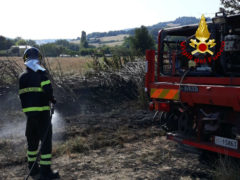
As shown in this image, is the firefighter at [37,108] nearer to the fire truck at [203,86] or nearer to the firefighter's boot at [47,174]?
the firefighter's boot at [47,174]

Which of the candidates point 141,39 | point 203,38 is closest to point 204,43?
point 203,38

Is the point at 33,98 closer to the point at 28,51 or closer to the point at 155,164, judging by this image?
the point at 28,51

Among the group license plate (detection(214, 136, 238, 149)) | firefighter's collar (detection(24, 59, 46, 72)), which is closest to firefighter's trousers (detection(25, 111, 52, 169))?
firefighter's collar (detection(24, 59, 46, 72))

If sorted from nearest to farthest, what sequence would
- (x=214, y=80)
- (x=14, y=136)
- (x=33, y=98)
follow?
(x=214, y=80)
(x=33, y=98)
(x=14, y=136)

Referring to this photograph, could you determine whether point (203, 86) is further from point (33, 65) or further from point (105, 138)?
point (105, 138)

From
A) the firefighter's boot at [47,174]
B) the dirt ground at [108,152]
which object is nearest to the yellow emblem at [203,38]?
the dirt ground at [108,152]

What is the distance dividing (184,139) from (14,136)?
4260mm

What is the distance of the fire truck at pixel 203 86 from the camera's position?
4461 mm

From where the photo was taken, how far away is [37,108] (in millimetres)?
5031

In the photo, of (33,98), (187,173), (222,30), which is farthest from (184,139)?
(33,98)

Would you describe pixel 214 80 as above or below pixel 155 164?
above

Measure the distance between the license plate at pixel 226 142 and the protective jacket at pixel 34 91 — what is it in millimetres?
2730

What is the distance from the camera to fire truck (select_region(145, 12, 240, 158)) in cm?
446

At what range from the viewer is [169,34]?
590 centimetres
